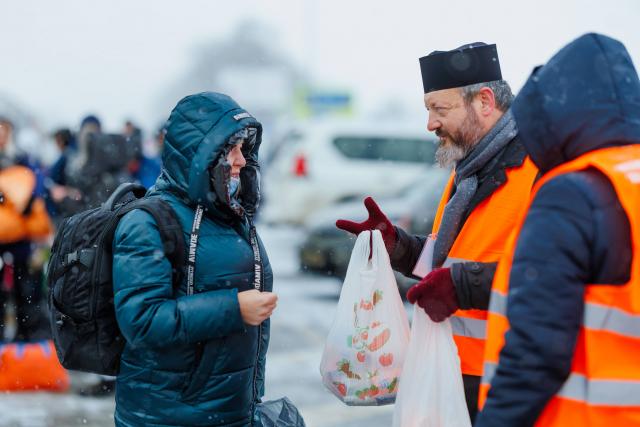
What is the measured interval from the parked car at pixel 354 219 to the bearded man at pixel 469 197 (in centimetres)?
532

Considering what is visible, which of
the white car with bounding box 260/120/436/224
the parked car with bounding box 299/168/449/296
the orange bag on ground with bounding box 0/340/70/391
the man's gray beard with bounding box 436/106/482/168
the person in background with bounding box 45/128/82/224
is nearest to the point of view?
the man's gray beard with bounding box 436/106/482/168

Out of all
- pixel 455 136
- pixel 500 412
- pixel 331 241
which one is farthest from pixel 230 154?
pixel 331 241

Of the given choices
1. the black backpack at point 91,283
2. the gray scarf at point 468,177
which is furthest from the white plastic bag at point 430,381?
the black backpack at point 91,283

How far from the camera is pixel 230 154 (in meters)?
2.80

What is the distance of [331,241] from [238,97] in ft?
168

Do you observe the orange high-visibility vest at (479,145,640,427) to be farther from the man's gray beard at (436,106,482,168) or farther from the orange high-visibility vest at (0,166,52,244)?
the orange high-visibility vest at (0,166,52,244)

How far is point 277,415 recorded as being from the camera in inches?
114

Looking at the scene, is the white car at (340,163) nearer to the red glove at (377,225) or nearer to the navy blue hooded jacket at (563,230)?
the red glove at (377,225)

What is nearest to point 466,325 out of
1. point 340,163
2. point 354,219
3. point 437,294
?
point 437,294

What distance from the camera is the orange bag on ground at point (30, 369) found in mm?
5840

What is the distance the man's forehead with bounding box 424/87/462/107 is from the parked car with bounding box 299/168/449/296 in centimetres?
534

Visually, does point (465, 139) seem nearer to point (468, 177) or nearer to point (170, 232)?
point (468, 177)

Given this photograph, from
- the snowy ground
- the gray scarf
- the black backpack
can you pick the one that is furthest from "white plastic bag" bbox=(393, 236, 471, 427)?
the snowy ground

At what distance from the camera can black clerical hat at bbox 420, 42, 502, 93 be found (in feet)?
9.77
